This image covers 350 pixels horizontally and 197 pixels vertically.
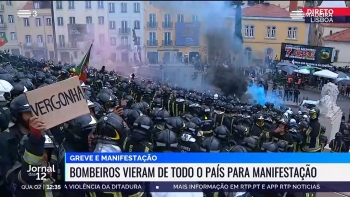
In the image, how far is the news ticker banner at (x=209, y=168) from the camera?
337cm

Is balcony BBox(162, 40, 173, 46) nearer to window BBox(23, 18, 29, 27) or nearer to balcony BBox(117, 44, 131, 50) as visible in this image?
balcony BBox(117, 44, 131, 50)

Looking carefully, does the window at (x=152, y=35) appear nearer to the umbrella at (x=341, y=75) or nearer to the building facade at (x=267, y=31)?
the building facade at (x=267, y=31)

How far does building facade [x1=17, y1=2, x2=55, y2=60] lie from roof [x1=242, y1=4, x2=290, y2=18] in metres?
15.6

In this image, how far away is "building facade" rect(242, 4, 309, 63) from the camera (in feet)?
85.0

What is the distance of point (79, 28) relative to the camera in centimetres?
2822

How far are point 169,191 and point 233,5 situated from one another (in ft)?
63.4

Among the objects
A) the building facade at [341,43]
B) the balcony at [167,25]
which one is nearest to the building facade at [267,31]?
the balcony at [167,25]

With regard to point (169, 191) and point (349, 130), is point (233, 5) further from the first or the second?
point (169, 191)

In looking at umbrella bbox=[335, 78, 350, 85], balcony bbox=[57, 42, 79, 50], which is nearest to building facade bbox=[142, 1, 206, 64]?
balcony bbox=[57, 42, 79, 50]

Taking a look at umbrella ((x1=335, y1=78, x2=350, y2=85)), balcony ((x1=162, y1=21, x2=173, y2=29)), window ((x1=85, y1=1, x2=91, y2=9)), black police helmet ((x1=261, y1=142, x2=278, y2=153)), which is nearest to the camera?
black police helmet ((x1=261, y1=142, x2=278, y2=153))

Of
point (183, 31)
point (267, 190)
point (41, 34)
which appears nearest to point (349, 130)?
point (267, 190)

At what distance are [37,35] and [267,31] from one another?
18.4m

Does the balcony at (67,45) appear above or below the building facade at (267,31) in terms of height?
below

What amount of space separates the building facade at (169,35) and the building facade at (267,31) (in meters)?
4.22
